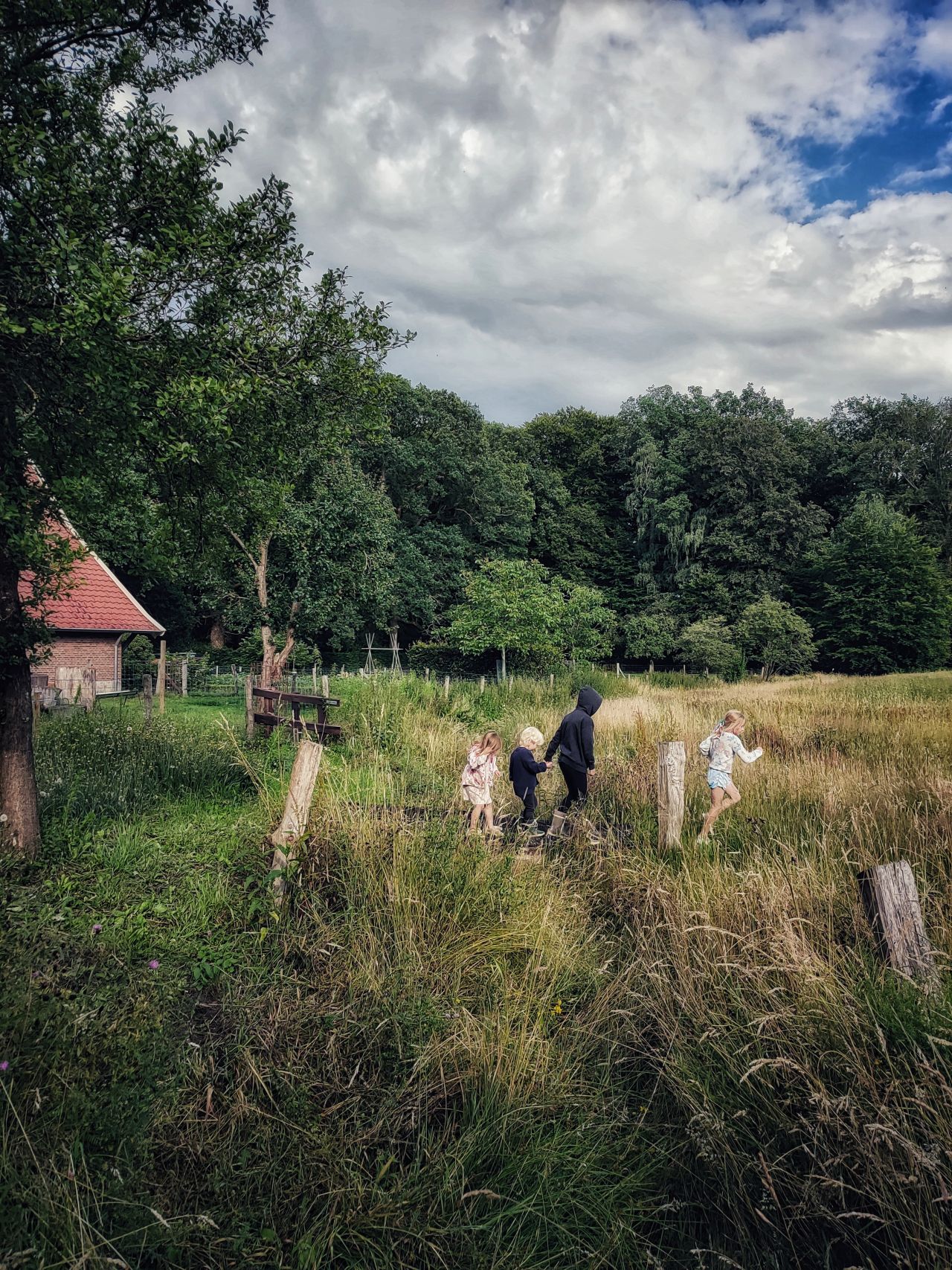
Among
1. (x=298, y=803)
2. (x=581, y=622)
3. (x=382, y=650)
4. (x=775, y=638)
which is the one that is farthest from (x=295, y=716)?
(x=382, y=650)

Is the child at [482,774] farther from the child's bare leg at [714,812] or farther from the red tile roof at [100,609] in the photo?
the red tile roof at [100,609]

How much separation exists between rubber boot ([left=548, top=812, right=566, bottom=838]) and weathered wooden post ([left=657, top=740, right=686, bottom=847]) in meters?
0.90

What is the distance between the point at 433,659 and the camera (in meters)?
35.0

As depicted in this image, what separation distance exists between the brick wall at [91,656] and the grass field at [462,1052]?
1615cm

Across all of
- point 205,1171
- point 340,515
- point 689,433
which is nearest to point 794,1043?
point 205,1171

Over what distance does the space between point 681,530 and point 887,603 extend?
11147 mm

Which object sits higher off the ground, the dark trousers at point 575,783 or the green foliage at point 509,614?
the green foliage at point 509,614

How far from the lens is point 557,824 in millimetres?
6773

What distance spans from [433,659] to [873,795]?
2893 cm

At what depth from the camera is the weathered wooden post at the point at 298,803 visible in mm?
4871

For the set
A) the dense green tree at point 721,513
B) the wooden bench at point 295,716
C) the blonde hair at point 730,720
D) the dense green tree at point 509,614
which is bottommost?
the wooden bench at point 295,716

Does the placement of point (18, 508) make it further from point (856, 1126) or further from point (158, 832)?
point (856, 1126)

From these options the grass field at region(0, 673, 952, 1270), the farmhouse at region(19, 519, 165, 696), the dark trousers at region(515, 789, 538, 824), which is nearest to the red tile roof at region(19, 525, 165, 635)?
the farmhouse at region(19, 519, 165, 696)

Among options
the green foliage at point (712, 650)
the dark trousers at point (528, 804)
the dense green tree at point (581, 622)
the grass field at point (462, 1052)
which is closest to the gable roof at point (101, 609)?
the dense green tree at point (581, 622)
